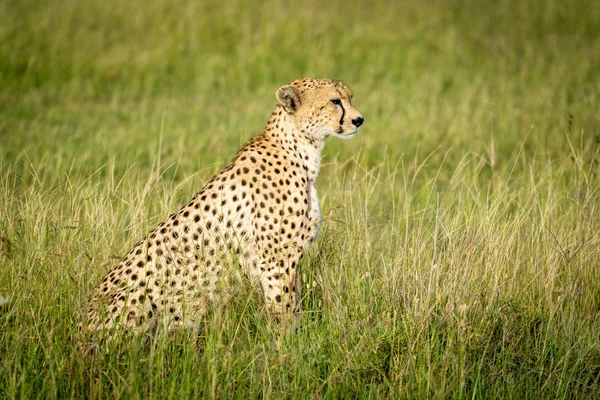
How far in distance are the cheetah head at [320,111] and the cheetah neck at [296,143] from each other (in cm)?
3

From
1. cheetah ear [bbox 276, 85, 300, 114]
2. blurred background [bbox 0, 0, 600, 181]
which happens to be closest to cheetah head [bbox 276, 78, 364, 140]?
cheetah ear [bbox 276, 85, 300, 114]

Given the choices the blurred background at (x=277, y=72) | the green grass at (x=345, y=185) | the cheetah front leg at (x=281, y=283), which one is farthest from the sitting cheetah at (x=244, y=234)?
the blurred background at (x=277, y=72)

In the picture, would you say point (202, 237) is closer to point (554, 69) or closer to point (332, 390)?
point (332, 390)

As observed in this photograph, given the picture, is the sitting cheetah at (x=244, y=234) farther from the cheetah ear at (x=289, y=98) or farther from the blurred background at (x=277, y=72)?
the blurred background at (x=277, y=72)

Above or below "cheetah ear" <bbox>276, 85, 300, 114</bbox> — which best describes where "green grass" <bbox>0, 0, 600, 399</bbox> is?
below

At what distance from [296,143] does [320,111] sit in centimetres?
20

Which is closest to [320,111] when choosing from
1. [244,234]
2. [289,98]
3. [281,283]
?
[289,98]

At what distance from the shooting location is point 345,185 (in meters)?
5.11

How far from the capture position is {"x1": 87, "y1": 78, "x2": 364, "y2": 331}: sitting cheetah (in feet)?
12.2

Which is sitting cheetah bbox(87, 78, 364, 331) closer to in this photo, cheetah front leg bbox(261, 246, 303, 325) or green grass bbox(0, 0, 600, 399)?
cheetah front leg bbox(261, 246, 303, 325)

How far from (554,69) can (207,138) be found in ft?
16.6

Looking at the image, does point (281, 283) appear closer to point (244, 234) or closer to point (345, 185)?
point (244, 234)

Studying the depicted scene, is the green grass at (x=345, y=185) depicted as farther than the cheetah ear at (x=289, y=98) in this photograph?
No

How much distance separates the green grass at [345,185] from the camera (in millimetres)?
3590
